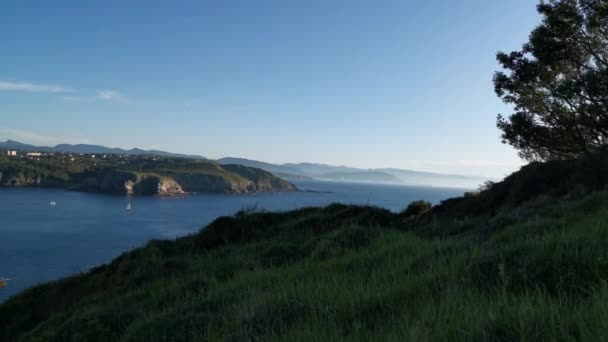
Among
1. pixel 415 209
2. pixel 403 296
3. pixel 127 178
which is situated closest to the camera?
pixel 403 296

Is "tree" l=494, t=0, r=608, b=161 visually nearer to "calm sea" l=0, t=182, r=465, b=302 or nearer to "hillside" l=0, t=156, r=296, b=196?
"calm sea" l=0, t=182, r=465, b=302

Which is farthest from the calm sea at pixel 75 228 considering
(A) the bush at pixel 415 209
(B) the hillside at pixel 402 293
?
(B) the hillside at pixel 402 293

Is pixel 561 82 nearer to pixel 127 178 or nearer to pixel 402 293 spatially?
pixel 402 293

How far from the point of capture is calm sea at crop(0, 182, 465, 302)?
47719 mm

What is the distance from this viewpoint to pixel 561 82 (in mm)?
17297

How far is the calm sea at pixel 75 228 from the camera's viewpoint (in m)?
47.7

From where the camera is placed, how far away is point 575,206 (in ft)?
24.5

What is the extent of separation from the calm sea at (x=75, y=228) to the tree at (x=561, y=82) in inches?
328

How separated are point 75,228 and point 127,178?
75.9 metres

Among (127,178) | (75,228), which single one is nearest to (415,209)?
(75,228)

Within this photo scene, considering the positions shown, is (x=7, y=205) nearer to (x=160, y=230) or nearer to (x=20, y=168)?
(x=160, y=230)

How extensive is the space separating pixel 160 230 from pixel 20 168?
414 ft

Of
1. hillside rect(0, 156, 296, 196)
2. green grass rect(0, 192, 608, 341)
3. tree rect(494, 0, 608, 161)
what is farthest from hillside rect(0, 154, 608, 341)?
hillside rect(0, 156, 296, 196)

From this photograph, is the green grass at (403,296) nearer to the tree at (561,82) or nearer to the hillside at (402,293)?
the hillside at (402,293)
